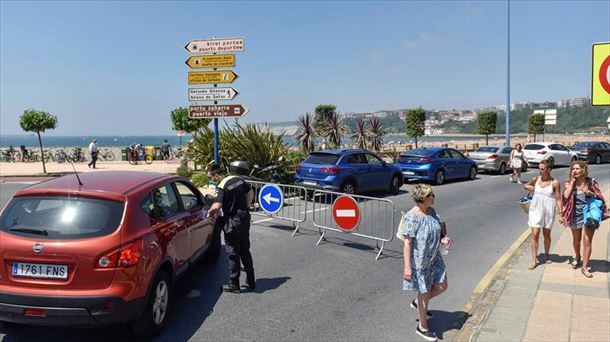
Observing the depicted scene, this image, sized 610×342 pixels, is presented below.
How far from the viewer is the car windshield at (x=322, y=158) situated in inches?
551

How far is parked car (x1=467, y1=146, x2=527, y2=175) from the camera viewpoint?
23.4 m

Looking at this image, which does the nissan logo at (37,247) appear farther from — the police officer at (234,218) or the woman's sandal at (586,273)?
the woman's sandal at (586,273)

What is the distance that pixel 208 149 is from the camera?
16.8 metres

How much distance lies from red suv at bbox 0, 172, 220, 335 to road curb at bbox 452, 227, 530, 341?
3.12 metres

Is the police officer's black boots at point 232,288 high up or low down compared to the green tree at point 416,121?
down

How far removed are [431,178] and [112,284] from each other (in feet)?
52.6

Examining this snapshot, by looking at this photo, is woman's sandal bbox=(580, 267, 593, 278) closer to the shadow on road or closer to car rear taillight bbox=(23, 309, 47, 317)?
the shadow on road

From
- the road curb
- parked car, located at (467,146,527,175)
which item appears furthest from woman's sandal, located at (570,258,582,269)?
parked car, located at (467,146,527,175)

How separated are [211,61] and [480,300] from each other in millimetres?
9998

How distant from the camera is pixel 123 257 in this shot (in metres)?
4.27

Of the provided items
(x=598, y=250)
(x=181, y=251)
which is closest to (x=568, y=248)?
(x=598, y=250)

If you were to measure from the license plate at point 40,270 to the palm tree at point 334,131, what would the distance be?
25.5 meters

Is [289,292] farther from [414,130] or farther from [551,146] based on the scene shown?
[414,130]

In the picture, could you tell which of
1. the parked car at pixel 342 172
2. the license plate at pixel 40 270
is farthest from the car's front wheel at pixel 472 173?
the license plate at pixel 40 270
